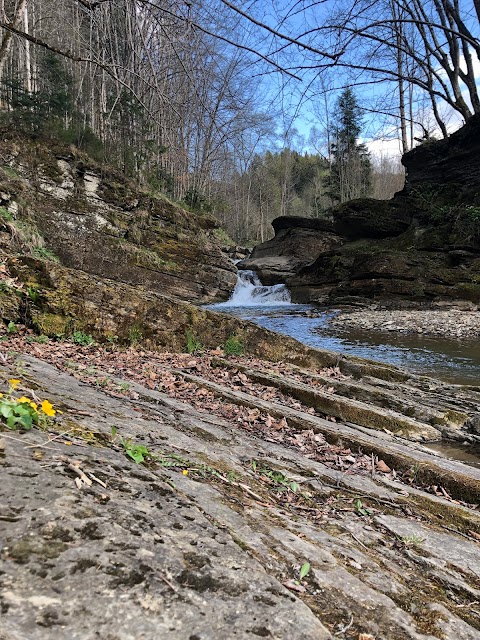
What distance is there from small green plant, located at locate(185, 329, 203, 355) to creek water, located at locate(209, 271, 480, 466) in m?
3.82

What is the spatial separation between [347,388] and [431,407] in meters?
1.14

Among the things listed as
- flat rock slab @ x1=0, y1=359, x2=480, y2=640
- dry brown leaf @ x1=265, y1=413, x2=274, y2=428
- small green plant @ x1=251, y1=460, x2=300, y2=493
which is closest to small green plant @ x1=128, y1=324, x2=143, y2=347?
dry brown leaf @ x1=265, y1=413, x2=274, y2=428

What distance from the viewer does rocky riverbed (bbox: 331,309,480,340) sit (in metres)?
12.9

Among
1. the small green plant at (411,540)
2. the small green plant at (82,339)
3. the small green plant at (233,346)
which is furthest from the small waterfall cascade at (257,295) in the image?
the small green plant at (411,540)

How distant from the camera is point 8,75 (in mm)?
17125

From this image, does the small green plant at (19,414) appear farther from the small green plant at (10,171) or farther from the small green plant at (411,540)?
the small green plant at (10,171)

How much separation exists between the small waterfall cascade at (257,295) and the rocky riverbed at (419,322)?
6054mm

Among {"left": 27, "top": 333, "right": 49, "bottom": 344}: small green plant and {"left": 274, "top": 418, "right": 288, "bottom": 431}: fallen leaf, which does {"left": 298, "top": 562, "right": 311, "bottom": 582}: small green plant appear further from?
{"left": 27, "top": 333, "right": 49, "bottom": 344}: small green plant

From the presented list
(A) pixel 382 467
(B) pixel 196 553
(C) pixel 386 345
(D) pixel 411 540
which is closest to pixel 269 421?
(A) pixel 382 467

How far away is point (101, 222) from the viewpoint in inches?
639

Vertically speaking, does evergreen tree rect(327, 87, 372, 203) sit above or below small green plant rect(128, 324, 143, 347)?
above

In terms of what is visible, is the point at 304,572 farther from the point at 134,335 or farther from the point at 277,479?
the point at 134,335

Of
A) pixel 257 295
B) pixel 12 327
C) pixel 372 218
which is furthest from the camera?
pixel 372 218

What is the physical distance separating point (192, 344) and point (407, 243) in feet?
64.2
